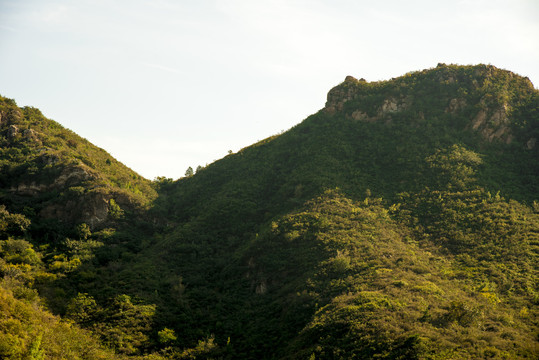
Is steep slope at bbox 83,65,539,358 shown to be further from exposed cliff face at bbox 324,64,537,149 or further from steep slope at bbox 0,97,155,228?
steep slope at bbox 0,97,155,228

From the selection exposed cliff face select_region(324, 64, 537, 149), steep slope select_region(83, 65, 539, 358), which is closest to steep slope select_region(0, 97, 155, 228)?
steep slope select_region(83, 65, 539, 358)

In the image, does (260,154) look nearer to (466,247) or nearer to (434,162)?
(434,162)

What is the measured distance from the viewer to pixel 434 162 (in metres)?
67.9

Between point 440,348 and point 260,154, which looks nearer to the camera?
point 440,348

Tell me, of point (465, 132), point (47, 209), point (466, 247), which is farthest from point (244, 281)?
point (465, 132)

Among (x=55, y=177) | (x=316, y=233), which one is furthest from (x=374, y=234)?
(x=55, y=177)

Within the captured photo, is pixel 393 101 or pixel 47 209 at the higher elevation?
pixel 393 101

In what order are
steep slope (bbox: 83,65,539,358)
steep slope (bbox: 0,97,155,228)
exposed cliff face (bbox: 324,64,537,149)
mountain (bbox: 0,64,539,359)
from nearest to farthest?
1. steep slope (bbox: 83,65,539,358)
2. mountain (bbox: 0,64,539,359)
3. steep slope (bbox: 0,97,155,228)
4. exposed cliff face (bbox: 324,64,537,149)

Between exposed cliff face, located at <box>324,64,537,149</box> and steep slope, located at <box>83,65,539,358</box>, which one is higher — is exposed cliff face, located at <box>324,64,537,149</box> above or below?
above

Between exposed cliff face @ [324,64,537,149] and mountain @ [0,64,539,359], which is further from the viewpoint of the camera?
exposed cliff face @ [324,64,537,149]

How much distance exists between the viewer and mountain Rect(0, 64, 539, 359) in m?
36.3

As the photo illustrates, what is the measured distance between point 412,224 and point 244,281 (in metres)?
28.0

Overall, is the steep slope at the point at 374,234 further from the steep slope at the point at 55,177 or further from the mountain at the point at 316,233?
the steep slope at the point at 55,177

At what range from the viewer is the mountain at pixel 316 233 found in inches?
1431
